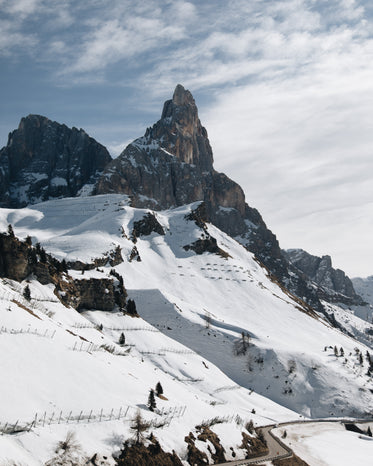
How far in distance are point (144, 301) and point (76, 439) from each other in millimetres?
76072

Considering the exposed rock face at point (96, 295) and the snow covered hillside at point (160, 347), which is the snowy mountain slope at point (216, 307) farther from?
the exposed rock face at point (96, 295)

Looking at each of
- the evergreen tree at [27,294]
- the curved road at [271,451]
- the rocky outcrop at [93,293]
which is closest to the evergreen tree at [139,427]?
the curved road at [271,451]

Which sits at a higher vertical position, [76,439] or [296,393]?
[76,439]

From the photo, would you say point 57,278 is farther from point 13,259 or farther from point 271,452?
point 271,452

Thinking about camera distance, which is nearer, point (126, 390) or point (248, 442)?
point (126, 390)

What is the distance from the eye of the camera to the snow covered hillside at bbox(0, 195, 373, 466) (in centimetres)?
3219

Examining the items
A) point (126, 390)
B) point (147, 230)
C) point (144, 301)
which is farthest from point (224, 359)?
point (147, 230)

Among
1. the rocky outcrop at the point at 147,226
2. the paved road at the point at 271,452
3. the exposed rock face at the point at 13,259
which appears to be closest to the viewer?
the paved road at the point at 271,452

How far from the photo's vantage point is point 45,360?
3666 centimetres

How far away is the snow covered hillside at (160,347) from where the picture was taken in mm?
32188

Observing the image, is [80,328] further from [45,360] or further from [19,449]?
[19,449]

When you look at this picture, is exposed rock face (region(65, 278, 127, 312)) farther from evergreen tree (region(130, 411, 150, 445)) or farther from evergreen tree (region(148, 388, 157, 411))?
evergreen tree (region(130, 411, 150, 445))

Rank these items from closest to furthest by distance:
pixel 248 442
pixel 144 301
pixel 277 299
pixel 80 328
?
pixel 248 442 → pixel 80 328 → pixel 144 301 → pixel 277 299

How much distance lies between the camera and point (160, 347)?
75000 mm
